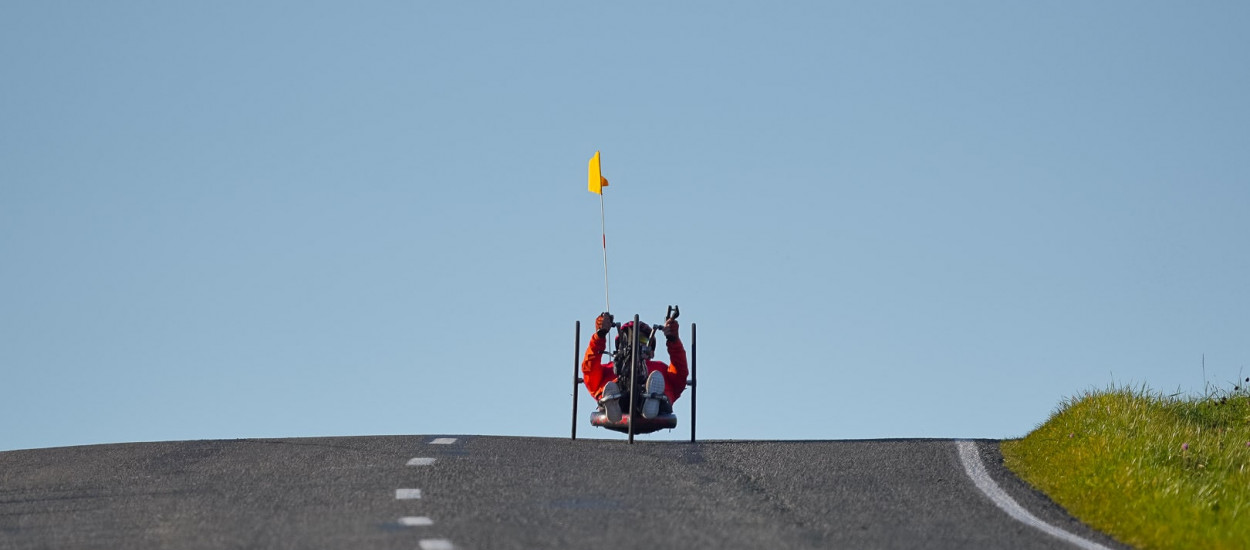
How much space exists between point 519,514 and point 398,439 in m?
6.45

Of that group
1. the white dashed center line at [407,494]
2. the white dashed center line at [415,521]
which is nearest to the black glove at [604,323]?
the white dashed center line at [407,494]

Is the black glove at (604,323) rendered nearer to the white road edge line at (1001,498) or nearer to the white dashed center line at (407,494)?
the white road edge line at (1001,498)

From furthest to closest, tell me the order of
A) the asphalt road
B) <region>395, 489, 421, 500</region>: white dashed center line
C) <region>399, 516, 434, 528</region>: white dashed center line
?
1. <region>395, 489, 421, 500</region>: white dashed center line
2. <region>399, 516, 434, 528</region>: white dashed center line
3. the asphalt road

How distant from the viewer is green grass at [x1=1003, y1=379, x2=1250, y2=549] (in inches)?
393

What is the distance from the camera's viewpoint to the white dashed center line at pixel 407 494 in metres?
10.9

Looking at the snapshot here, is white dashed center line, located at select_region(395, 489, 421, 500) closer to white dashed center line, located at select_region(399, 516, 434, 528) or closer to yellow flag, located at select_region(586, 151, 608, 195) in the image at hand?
white dashed center line, located at select_region(399, 516, 434, 528)

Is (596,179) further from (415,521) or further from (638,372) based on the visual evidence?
(415,521)

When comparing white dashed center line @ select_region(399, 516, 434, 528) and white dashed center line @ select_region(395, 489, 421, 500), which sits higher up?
white dashed center line @ select_region(395, 489, 421, 500)

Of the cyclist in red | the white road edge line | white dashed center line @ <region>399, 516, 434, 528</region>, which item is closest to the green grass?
the white road edge line

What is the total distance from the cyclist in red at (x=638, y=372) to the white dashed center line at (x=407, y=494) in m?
5.48

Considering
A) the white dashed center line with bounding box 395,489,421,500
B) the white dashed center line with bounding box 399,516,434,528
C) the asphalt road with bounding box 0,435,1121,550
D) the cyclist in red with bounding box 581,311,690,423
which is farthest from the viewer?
the cyclist in red with bounding box 581,311,690,423

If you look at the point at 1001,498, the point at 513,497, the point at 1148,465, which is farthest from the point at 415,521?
the point at 1148,465

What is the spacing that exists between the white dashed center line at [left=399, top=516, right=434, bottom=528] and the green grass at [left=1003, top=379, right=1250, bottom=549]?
166 inches

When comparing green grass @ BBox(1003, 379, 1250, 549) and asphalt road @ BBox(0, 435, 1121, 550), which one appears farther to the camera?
green grass @ BBox(1003, 379, 1250, 549)
